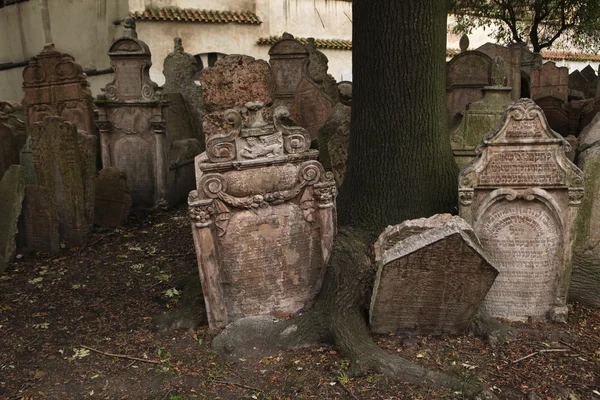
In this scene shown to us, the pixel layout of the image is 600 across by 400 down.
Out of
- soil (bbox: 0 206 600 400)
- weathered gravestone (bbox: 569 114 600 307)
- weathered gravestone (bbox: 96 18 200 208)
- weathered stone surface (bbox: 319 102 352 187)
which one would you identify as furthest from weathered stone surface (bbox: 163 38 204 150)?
weathered gravestone (bbox: 569 114 600 307)

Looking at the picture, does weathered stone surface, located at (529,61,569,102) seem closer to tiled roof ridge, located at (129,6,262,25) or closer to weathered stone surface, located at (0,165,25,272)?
tiled roof ridge, located at (129,6,262,25)

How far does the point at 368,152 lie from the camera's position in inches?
205

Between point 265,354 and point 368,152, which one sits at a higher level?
point 368,152

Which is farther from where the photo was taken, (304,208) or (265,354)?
(304,208)

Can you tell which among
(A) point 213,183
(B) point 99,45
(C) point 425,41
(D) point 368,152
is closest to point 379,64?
(C) point 425,41

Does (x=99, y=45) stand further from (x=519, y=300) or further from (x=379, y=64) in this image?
(x=519, y=300)

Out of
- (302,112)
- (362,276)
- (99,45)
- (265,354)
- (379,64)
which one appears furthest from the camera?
(99,45)

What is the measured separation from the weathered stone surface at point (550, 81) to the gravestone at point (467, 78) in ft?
11.3

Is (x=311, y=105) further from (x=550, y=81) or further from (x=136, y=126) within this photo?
(x=550, y=81)

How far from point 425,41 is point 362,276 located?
2.20 metres

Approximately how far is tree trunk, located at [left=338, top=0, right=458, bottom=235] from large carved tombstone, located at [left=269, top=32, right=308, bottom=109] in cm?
593

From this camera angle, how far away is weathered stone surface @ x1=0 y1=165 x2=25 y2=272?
6574 millimetres

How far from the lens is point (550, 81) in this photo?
1313 centimetres

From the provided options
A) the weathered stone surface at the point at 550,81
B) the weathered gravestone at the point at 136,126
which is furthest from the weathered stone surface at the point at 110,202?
the weathered stone surface at the point at 550,81
